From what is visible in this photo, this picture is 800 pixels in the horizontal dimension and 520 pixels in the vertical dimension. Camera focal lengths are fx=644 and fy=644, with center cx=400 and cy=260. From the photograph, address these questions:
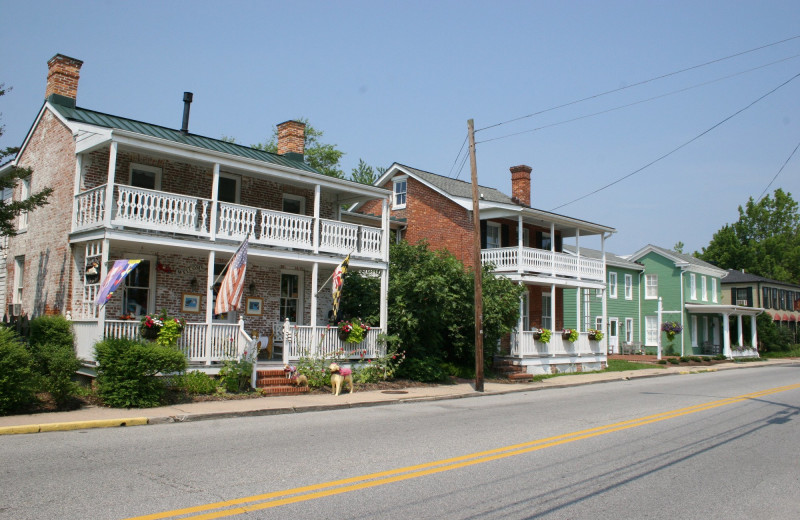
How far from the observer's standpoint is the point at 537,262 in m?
25.2

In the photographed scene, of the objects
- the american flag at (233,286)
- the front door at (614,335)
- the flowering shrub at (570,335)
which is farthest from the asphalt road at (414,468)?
the front door at (614,335)

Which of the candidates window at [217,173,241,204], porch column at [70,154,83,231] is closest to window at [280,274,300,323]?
window at [217,173,241,204]

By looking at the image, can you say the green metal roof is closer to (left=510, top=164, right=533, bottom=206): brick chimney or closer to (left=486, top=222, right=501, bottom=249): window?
(left=486, top=222, right=501, bottom=249): window

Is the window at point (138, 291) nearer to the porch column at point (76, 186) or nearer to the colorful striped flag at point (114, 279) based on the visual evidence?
the porch column at point (76, 186)

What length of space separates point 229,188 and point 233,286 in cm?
480

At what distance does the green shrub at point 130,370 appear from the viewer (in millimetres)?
12297

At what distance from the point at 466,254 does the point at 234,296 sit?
13.1 meters

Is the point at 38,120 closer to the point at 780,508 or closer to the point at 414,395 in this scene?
the point at 414,395

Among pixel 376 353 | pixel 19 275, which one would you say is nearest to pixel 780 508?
pixel 376 353

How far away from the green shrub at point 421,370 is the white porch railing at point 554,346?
208 inches

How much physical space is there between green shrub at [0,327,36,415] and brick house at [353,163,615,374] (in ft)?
53.5

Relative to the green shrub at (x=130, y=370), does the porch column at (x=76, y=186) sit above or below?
above

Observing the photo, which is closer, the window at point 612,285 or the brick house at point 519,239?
the brick house at point 519,239

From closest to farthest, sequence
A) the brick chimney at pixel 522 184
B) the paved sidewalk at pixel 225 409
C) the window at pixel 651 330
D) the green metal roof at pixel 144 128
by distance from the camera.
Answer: the paved sidewalk at pixel 225 409 < the green metal roof at pixel 144 128 < the brick chimney at pixel 522 184 < the window at pixel 651 330
